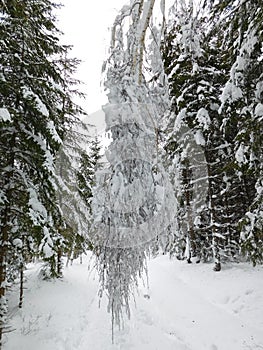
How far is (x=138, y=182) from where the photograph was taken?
253cm

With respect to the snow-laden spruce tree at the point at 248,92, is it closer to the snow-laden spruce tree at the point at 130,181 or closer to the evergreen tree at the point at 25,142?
the snow-laden spruce tree at the point at 130,181

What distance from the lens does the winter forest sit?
8.52 ft

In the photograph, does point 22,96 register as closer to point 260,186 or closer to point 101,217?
point 101,217

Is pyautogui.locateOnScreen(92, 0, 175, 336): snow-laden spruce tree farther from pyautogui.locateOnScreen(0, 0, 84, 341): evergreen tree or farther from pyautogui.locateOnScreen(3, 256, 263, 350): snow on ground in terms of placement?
pyautogui.locateOnScreen(3, 256, 263, 350): snow on ground

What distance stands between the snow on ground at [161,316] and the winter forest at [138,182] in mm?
50

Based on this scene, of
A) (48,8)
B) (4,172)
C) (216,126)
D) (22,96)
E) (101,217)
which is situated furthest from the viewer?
(216,126)

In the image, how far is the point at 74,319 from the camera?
343 inches

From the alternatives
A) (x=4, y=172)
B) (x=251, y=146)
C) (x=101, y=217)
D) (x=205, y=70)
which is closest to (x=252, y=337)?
(x=251, y=146)

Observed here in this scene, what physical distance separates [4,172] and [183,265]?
9.98 m

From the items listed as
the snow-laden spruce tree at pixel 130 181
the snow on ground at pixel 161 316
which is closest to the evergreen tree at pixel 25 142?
the snow on ground at pixel 161 316

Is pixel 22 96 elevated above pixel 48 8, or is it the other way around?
pixel 48 8

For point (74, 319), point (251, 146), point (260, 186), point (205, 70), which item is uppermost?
point (205, 70)

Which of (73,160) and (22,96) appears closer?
(22,96)

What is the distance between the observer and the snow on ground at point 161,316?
23.0 ft
